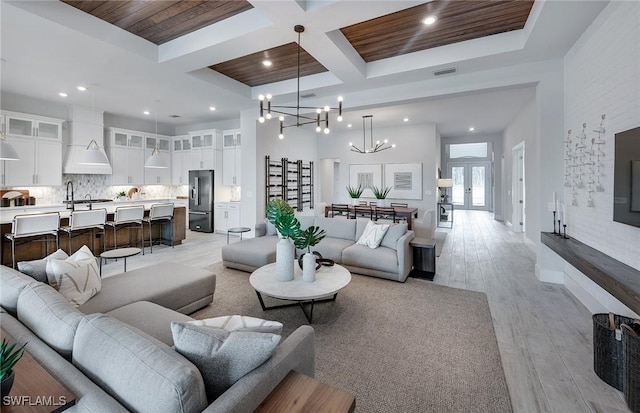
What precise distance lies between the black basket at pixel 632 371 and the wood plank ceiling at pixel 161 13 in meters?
4.38

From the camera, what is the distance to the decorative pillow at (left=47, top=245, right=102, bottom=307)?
2168mm

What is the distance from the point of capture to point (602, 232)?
2.95 meters

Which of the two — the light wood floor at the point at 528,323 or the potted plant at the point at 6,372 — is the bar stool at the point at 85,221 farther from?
the potted plant at the point at 6,372

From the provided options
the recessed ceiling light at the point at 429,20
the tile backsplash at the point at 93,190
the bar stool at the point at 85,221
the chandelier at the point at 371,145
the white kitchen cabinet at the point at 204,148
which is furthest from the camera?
the chandelier at the point at 371,145

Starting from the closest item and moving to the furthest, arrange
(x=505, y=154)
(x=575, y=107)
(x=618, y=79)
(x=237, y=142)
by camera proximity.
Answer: (x=618, y=79), (x=575, y=107), (x=237, y=142), (x=505, y=154)

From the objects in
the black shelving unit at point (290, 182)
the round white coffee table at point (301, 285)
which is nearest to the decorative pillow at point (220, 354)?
the round white coffee table at point (301, 285)

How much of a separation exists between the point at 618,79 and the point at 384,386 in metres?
3.45

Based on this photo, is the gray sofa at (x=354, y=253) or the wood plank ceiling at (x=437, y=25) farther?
the gray sofa at (x=354, y=253)

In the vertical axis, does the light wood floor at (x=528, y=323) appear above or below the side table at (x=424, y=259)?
below

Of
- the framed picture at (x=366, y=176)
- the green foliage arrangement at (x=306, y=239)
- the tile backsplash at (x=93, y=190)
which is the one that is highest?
the framed picture at (x=366, y=176)

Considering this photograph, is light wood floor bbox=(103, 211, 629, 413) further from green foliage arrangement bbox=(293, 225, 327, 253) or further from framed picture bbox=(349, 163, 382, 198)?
framed picture bbox=(349, 163, 382, 198)

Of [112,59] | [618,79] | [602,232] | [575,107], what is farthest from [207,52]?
[602,232]

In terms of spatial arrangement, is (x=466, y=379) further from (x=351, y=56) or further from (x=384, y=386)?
(x=351, y=56)

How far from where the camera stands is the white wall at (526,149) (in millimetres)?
5984
